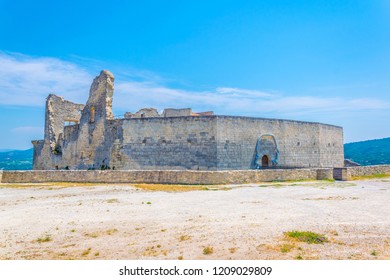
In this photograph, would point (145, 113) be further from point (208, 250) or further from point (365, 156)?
point (365, 156)

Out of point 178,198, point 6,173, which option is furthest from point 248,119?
point 6,173

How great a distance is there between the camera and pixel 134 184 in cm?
1486

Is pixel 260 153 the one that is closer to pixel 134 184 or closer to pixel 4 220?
pixel 134 184

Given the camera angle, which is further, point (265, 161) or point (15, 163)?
point (15, 163)

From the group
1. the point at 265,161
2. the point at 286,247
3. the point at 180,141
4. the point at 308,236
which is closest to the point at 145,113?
the point at 180,141

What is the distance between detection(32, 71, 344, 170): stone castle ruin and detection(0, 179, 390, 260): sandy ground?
312 inches

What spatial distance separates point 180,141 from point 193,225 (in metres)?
12.9

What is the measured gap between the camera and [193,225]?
6820 millimetres

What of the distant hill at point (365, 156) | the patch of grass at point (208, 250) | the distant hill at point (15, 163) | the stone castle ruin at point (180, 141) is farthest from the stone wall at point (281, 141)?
the distant hill at point (15, 163)

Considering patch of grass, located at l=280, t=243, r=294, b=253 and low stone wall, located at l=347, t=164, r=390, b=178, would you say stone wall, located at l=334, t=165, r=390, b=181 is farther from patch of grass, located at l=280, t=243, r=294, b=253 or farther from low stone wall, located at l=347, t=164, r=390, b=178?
patch of grass, located at l=280, t=243, r=294, b=253

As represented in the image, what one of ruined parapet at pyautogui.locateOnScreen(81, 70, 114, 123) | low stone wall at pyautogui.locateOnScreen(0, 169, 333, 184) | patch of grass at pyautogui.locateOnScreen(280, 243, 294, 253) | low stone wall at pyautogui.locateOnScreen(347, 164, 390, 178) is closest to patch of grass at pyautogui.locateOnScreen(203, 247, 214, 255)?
patch of grass at pyautogui.locateOnScreen(280, 243, 294, 253)

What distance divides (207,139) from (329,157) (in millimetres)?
11742

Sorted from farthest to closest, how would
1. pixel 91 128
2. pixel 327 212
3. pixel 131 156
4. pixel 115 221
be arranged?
pixel 91 128, pixel 131 156, pixel 327 212, pixel 115 221

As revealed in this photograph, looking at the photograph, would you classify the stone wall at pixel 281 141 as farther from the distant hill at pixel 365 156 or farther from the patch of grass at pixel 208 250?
the distant hill at pixel 365 156
